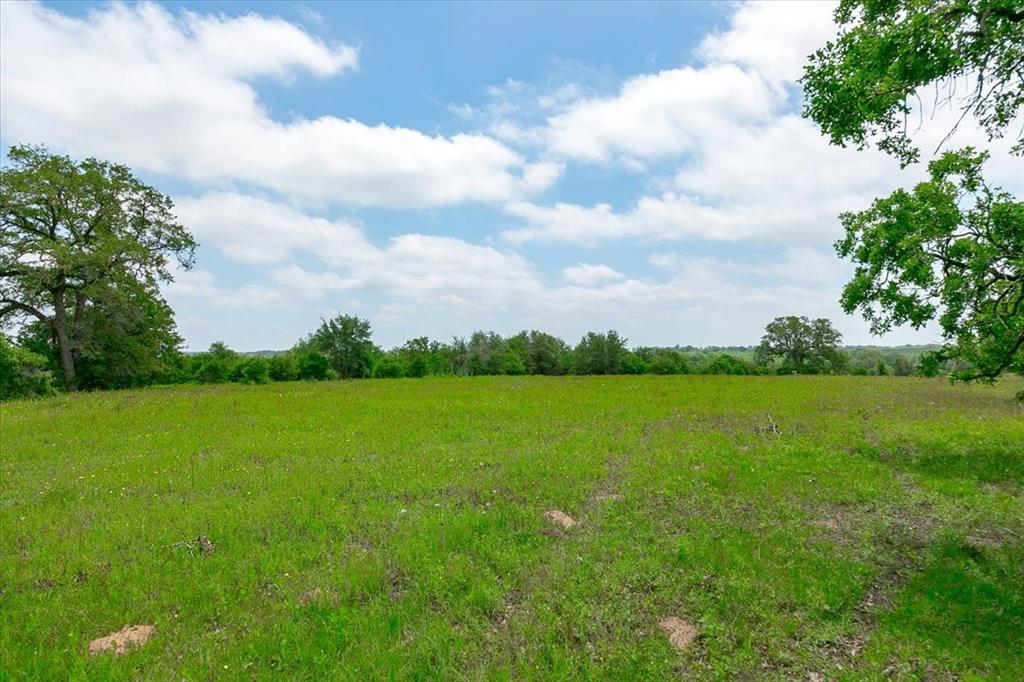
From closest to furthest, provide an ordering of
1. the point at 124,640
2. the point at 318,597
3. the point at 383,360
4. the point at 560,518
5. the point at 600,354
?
the point at 124,640 → the point at 318,597 → the point at 560,518 → the point at 383,360 → the point at 600,354

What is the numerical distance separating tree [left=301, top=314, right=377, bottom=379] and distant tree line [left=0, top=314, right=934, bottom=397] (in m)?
0.10

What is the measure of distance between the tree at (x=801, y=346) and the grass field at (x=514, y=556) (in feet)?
212

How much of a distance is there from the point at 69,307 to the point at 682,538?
4002cm

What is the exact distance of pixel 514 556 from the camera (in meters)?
7.35

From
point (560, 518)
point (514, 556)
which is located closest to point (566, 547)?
point (514, 556)

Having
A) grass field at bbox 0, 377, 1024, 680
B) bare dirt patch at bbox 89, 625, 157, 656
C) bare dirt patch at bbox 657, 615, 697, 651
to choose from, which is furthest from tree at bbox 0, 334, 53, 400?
bare dirt patch at bbox 657, 615, 697, 651

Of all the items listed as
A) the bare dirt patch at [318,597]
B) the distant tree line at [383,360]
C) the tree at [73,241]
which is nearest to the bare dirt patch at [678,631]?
the bare dirt patch at [318,597]

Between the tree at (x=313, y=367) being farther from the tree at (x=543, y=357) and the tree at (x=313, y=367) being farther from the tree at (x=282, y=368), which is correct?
the tree at (x=543, y=357)

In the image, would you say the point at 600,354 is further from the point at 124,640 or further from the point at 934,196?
the point at 124,640

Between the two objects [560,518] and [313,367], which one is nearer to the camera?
[560,518]

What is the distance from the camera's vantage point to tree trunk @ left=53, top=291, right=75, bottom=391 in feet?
97.6

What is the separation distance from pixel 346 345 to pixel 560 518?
143ft

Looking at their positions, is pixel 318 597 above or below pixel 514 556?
below

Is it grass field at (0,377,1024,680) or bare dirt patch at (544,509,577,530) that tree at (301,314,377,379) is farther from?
bare dirt patch at (544,509,577,530)
